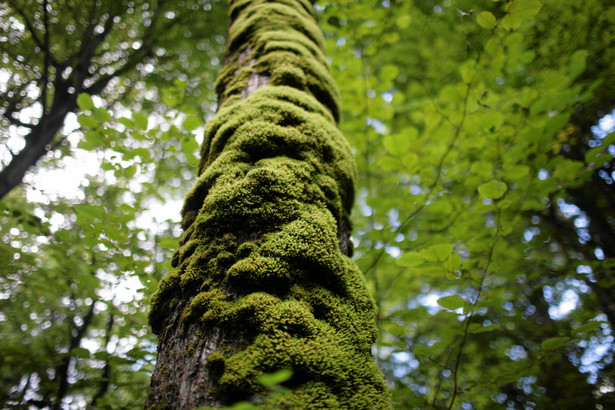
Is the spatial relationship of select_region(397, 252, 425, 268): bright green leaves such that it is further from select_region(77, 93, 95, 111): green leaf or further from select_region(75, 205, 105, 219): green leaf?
select_region(77, 93, 95, 111): green leaf

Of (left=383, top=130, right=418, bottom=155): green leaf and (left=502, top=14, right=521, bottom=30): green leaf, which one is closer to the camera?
(left=502, top=14, right=521, bottom=30): green leaf

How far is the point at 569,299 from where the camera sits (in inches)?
178

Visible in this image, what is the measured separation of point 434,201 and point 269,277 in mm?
1580

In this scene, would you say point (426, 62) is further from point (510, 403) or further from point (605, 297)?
point (510, 403)

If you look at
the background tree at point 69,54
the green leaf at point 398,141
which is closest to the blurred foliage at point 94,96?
the background tree at point 69,54

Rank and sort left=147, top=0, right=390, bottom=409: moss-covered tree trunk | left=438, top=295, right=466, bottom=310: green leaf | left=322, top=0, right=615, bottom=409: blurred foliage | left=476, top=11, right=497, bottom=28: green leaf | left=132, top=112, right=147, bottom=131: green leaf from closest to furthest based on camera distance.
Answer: left=147, top=0, right=390, bottom=409: moss-covered tree trunk, left=438, top=295, right=466, bottom=310: green leaf, left=476, top=11, right=497, bottom=28: green leaf, left=322, top=0, right=615, bottom=409: blurred foliage, left=132, top=112, right=147, bottom=131: green leaf

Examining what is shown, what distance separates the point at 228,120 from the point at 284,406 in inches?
50.3

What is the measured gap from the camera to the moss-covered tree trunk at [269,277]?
0.82 metres

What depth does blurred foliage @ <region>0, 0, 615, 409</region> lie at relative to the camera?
1.77 m

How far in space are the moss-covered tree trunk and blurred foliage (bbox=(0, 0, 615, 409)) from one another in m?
0.56

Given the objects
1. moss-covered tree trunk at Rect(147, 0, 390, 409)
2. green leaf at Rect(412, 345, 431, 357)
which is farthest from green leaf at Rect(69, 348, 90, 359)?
green leaf at Rect(412, 345, 431, 357)

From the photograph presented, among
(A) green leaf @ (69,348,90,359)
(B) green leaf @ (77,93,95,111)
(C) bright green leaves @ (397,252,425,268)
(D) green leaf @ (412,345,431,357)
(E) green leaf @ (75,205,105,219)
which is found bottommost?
(A) green leaf @ (69,348,90,359)

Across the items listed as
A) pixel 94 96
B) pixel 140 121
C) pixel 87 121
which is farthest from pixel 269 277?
pixel 94 96

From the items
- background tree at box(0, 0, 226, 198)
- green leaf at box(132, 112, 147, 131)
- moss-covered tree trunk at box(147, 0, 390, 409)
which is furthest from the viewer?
background tree at box(0, 0, 226, 198)
